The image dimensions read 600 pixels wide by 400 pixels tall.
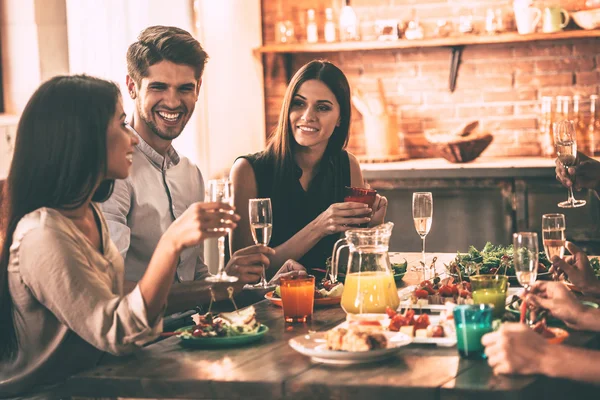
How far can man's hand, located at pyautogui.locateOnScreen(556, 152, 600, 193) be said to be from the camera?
301 centimetres

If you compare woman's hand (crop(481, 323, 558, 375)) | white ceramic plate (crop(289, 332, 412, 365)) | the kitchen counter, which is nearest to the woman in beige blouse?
white ceramic plate (crop(289, 332, 412, 365))

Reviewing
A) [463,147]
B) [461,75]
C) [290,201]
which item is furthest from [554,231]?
[461,75]

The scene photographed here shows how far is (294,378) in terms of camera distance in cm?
156

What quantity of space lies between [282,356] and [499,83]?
155 inches

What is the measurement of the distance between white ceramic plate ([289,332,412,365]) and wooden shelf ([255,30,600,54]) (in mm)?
3593

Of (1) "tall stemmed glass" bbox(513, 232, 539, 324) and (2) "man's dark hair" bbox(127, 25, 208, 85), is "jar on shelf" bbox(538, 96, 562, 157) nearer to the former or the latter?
(2) "man's dark hair" bbox(127, 25, 208, 85)

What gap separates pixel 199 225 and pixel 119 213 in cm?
94

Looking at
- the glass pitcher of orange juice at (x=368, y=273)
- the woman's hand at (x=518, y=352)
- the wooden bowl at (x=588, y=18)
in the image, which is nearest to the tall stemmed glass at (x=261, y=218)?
the glass pitcher of orange juice at (x=368, y=273)

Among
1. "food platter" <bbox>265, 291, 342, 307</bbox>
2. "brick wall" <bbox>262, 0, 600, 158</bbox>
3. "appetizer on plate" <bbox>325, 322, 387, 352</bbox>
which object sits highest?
"brick wall" <bbox>262, 0, 600, 158</bbox>

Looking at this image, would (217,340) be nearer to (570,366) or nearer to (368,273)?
(368,273)

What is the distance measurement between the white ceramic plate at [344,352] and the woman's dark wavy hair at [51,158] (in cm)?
56

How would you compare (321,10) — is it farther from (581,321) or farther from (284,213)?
(581,321)

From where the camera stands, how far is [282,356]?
5.66ft

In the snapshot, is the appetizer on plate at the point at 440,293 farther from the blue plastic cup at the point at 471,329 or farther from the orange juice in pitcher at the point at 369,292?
the blue plastic cup at the point at 471,329
